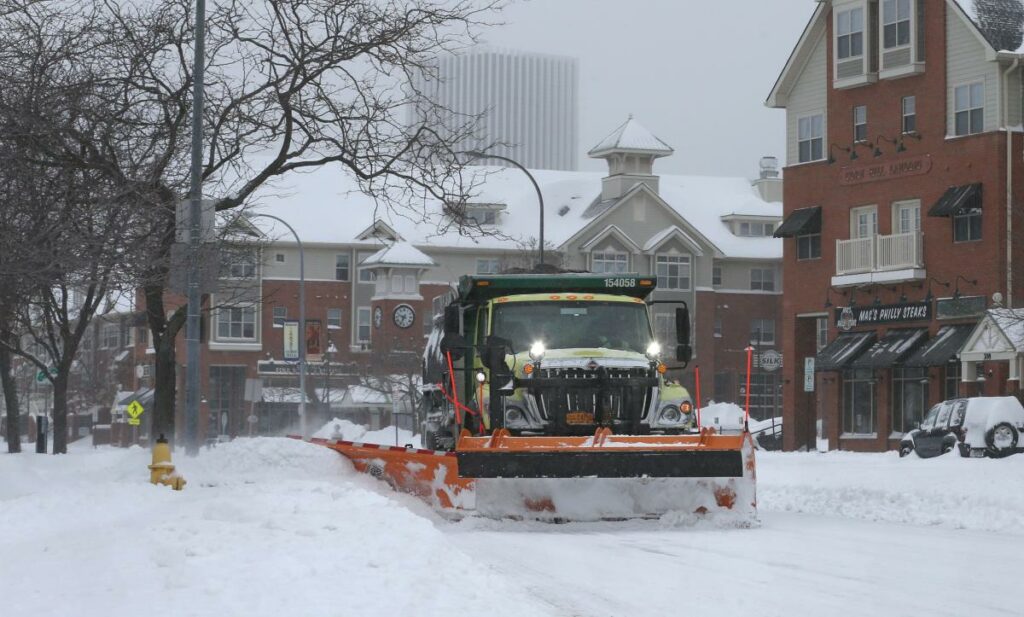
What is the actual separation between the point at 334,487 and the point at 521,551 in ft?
9.14

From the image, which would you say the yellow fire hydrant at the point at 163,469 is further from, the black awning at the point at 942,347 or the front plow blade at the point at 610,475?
the black awning at the point at 942,347

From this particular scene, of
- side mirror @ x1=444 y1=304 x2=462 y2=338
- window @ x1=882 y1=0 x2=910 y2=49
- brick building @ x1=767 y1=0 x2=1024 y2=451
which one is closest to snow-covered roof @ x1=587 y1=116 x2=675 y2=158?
brick building @ x1=767 y1=0 x2=1024 y2=451

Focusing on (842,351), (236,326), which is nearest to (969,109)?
(842,351)

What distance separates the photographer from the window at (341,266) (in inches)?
3588

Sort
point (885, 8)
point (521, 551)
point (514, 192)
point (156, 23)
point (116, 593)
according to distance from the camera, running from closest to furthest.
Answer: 1. point (116, 593)
2. point (521, 551)
3. point (156, 23)
4. point (885, 8)
5. point (514, 192)

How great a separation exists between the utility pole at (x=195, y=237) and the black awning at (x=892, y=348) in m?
29.6

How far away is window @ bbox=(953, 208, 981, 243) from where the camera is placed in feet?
154

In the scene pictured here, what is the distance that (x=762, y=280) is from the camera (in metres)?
94.9

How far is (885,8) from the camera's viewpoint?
165ft

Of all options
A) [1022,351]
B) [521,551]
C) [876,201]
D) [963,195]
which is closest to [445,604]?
[521,551]

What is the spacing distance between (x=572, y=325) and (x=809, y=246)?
37148 mm

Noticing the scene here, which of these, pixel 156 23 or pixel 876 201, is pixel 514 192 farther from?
pixel 156 23

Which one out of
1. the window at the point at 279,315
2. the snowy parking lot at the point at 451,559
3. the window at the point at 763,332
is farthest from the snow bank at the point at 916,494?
the window at the point at 763,332

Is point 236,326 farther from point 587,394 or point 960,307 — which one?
point 587,394
